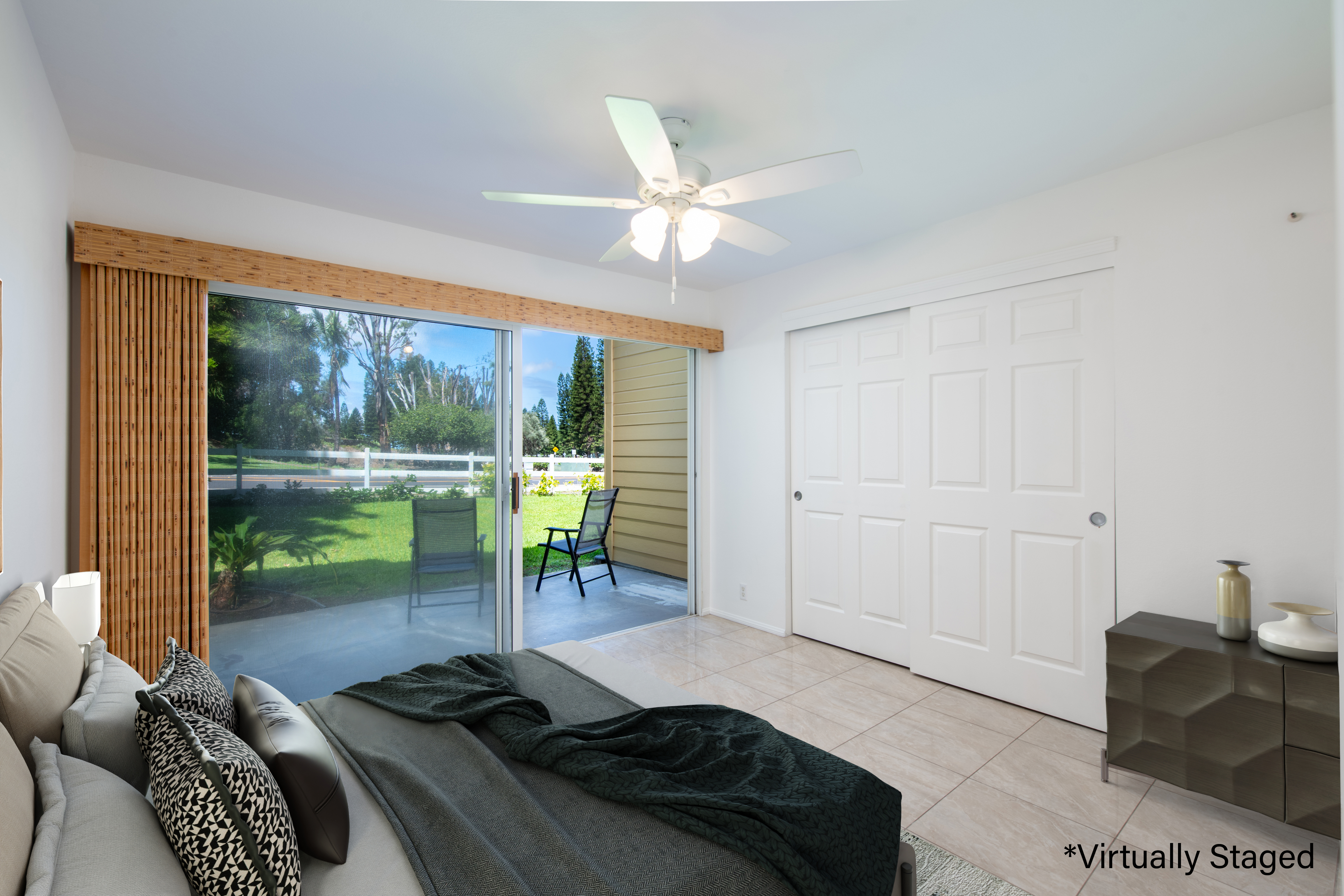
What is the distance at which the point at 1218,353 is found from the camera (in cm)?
242

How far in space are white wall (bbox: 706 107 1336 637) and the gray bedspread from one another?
235cm

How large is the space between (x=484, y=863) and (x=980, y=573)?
2.81 metres

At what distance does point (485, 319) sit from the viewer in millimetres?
3555

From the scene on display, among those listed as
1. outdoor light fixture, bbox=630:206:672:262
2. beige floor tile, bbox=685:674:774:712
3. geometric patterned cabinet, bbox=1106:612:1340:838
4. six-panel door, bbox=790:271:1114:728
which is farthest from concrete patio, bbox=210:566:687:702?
geometric patterned cabinet, bbox=1106:612:1340:838

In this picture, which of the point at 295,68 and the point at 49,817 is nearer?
the point at 49,817

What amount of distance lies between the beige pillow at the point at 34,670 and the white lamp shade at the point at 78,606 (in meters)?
0.31

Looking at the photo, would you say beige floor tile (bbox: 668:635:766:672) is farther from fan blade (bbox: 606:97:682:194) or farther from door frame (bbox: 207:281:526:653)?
fan blade (bbox: 606:97:682:194)

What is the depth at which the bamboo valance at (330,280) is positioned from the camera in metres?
2.42

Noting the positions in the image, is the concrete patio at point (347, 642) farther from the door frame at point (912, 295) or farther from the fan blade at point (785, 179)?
the fan blade at point (785, 179)

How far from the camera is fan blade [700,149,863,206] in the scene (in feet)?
6.02

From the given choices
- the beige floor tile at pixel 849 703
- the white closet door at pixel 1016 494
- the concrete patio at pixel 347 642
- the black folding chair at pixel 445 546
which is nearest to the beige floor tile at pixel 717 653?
the beige floor tile at pixel 849 703

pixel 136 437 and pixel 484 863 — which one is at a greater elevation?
pixel 136 437

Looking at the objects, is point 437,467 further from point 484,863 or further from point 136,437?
point 484,863

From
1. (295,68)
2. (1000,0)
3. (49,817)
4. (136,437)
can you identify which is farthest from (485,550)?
(1000,0)
